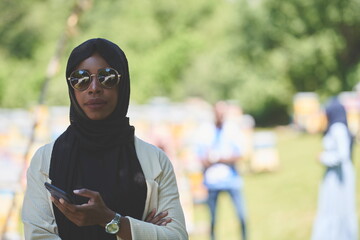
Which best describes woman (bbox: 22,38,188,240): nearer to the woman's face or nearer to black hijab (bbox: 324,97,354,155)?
the woman's face

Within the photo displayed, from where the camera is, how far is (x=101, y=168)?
1.89 meters

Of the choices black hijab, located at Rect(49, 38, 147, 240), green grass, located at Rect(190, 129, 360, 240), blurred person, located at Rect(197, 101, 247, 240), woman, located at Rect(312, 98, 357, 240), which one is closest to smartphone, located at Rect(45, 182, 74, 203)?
black hijab, located at Rect(49, 38, 147, 240)

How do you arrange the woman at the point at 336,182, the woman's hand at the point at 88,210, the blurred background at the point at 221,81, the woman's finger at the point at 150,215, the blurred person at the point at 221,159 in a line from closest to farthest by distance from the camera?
the woman's hand at the point at 88,210 → the woman's finger at the point at 150,215 → the blurred person at the point at 221,159 → the woman at the point at 336,182 → the blurred background at the point at 221,81

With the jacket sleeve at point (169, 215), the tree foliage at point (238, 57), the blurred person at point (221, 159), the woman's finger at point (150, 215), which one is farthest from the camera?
the tree foliage at point (238, 57)

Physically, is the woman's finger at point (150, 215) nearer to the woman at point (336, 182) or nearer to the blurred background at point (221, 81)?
the blurred background at point (221, 81)

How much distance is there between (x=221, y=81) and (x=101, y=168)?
95.1ft

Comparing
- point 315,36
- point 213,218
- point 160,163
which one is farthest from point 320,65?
point 160,163

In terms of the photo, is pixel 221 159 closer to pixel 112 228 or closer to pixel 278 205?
pixel 278 205

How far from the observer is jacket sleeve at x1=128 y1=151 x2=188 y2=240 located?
6.01ft

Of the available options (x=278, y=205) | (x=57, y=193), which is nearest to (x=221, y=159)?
(x=278, y=205)

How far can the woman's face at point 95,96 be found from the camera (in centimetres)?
192

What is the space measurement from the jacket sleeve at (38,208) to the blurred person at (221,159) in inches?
178

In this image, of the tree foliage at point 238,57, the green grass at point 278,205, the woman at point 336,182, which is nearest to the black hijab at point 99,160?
the woman at point 336,182

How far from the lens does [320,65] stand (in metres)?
27.7
